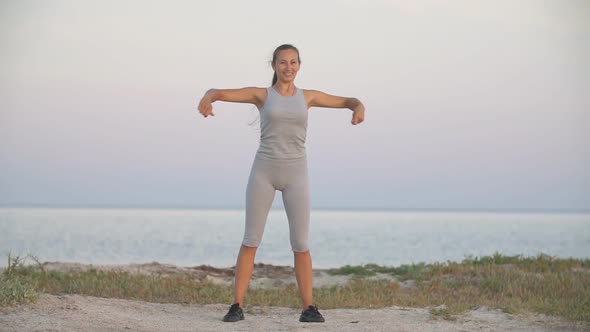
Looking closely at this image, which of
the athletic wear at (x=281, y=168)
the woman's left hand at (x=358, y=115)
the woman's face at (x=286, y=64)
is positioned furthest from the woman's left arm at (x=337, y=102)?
the woman's face at (x=286, y=64)

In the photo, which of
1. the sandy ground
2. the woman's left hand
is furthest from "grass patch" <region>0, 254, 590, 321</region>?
the woman's left hand

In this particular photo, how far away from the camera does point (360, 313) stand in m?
8.87

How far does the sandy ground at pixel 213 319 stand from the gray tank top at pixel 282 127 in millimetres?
1681

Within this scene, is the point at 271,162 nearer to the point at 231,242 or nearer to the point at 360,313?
the point at 360,313

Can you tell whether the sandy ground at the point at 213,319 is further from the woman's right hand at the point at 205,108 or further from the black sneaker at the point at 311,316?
the woman's right hand at the point at 205,108

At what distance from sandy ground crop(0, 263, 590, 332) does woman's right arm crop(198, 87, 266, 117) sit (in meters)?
2.13

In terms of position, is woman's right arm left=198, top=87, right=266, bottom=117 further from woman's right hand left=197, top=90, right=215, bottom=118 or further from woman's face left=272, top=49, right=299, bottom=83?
woman's face left=272, top=49, right=299, bottom=83

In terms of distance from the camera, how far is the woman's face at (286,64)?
7.60 meters

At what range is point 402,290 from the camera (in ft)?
39.4

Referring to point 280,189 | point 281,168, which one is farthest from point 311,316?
point 281,168

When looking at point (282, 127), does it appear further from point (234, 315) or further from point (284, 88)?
point (234, 315)

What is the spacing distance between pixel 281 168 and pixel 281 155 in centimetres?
12

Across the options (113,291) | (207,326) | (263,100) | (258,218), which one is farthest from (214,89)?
(113,291)

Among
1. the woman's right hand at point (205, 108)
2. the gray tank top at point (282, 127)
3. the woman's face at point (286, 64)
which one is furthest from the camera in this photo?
the woman's face at point (286, 64)
